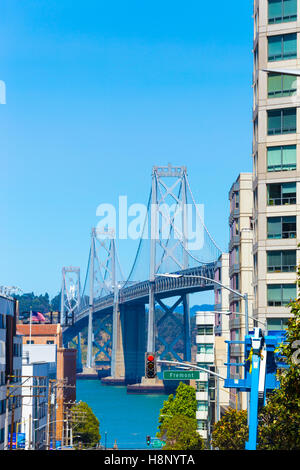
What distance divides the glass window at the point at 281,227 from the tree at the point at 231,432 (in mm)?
12664

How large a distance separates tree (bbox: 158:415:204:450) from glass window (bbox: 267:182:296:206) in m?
37.0

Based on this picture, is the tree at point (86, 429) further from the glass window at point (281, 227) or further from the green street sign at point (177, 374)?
the glass window at point (281, 227)

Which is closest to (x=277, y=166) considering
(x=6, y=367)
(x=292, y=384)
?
(x=292, y=384)

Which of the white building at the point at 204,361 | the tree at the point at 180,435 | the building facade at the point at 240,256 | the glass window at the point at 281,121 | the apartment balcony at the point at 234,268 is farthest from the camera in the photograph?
the white building at the point at 204,361

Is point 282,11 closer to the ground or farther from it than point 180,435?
farther from it

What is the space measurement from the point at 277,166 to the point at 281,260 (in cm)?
661

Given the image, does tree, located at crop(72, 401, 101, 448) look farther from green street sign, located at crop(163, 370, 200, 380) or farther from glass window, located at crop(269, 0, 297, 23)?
glass window, located at crop(269, 0, 297, 23)

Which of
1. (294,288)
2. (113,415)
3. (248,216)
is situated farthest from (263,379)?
(113,415)

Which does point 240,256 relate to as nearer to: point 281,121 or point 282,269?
point 282,269

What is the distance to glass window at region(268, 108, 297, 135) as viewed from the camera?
217 feet

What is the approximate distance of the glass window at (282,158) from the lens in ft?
216

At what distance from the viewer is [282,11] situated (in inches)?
2665

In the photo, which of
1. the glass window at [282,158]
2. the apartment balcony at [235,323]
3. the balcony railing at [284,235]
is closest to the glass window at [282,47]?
the glass window at [282,158]

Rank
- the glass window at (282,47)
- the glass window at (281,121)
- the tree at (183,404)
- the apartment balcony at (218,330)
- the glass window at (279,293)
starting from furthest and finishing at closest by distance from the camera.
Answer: the apartment balcony at (218,330), the tree at (183,404), the glass window at (282,47), the glass window at (281,121), the glass window at (279,293)
